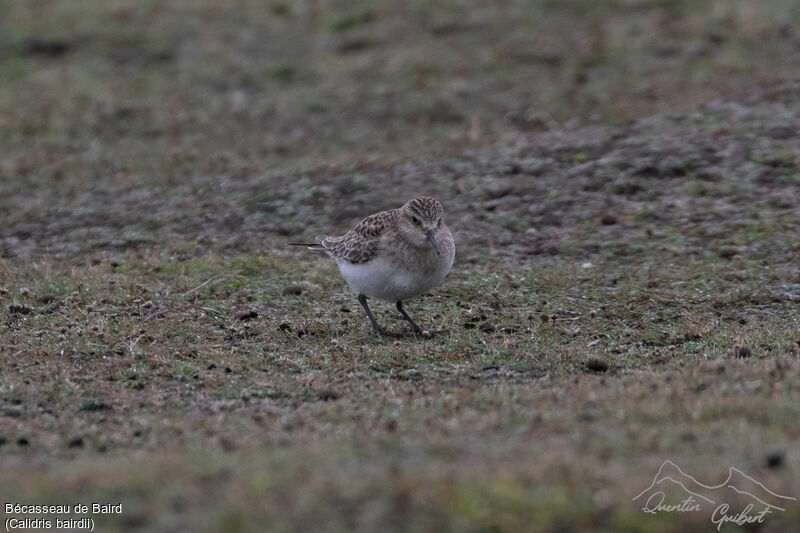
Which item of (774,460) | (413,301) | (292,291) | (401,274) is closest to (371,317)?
(401,274)

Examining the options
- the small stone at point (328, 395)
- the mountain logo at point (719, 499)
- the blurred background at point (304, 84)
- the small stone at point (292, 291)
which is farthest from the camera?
the blurred background at point (304, 84)

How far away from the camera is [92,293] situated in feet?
36.6

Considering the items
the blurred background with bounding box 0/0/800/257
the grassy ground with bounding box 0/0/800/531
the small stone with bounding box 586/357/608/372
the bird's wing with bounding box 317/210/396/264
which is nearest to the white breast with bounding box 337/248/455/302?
the bird's wing with bounding box 317/210/396/264

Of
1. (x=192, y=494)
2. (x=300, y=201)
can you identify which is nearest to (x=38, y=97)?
(x=300, y=201)

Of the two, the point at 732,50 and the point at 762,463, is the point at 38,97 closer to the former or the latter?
the point at 732,50

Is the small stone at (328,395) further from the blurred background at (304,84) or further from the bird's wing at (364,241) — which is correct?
the blurred background at (304,84)

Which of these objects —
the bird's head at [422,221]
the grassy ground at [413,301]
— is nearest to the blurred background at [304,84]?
the grassy ground at [413,301]

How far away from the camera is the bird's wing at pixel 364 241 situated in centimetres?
1000

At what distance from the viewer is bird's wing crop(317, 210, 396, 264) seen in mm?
10000

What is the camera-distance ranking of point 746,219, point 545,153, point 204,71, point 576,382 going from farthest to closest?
point 204,71, point 545,153, point 746,219, point 576,382

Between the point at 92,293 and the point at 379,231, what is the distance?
321 centimetres

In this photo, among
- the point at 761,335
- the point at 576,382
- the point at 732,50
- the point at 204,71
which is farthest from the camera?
the point at 204,71

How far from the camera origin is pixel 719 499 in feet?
17.9

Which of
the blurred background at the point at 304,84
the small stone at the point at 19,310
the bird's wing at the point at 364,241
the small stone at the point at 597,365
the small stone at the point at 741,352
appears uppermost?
the bird's wing at the point at 364,241
